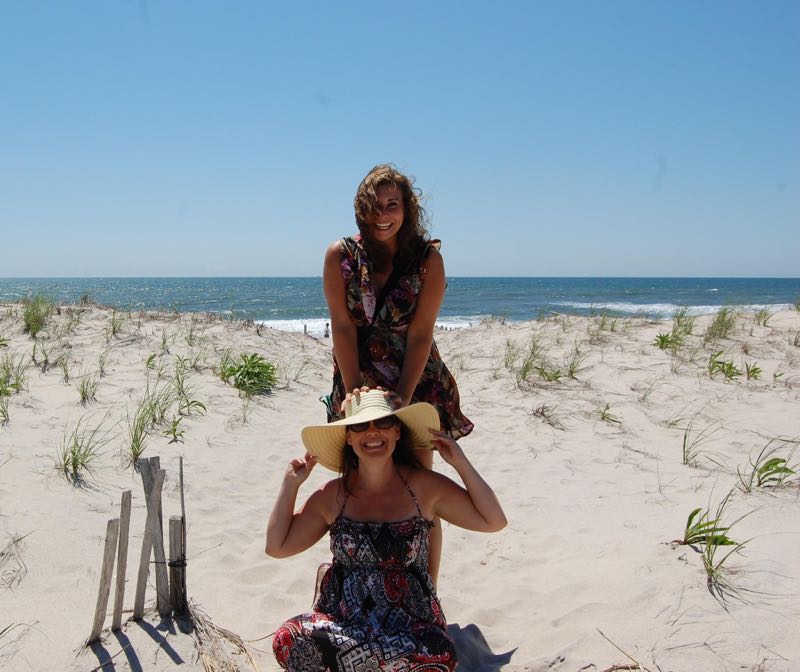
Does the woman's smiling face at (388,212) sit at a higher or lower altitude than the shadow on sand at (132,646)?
higher

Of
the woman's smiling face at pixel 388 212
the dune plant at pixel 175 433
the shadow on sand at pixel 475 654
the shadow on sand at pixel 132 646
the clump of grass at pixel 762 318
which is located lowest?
the shadow on sand at pixel 475 654

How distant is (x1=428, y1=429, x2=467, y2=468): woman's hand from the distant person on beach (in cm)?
22

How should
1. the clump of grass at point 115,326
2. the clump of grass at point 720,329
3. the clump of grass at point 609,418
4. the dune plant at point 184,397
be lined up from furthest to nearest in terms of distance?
1. the clump of grass at point 720,329
2. the clump of grass at point 115,326
3. the clump of grass at point 609,418
4. the dune plant at point 184,397

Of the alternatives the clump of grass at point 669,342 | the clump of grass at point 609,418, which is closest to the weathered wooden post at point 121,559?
the clump of grass at point 609,418

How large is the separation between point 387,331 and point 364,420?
0.59 m

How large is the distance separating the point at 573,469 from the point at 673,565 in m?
2.05

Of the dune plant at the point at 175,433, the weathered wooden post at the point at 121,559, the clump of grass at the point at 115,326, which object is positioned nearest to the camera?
the weathered wooden post at the point at 121,559

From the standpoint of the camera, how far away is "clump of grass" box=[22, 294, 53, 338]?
27.4ft

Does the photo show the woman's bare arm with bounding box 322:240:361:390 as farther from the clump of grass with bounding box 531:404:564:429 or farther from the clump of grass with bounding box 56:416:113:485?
the clump of grass with bounding box 531:404:564:429

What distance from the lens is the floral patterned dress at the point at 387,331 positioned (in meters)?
2.68

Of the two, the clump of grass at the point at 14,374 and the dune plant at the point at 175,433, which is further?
the clump of grass at the point at 14,374

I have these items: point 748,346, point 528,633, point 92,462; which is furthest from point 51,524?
point 748,346

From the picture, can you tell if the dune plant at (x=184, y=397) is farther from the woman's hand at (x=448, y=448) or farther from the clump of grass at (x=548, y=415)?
the woman's hand at (x=448, y=448)

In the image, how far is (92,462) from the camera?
4.58m
